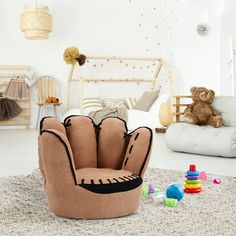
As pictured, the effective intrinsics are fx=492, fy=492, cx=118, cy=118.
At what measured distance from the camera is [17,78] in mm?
6379

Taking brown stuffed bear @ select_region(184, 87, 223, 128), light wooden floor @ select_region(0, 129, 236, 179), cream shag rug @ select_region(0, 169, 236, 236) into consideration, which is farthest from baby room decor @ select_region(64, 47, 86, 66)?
cream shag rug @ select_region(0, 169, 236, 236)

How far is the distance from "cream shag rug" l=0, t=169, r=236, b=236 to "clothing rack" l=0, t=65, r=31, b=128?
4.12 metres

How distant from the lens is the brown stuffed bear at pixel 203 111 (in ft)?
12.5

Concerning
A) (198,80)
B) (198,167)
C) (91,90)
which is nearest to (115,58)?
(91,90)

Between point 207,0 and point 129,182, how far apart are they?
504cm

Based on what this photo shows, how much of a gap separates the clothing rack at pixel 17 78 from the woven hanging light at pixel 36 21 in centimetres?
55

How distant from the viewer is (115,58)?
6.22 m

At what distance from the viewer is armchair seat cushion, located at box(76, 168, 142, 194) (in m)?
1.84

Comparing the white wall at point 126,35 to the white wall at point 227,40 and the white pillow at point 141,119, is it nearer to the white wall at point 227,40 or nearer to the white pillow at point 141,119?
the white wall at point 227,40

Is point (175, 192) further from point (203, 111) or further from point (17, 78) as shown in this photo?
point (17, 78)

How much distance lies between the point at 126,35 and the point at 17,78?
157cm

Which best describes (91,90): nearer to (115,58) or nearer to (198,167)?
(115,58)

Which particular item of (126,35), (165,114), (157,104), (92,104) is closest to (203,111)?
(165,114)

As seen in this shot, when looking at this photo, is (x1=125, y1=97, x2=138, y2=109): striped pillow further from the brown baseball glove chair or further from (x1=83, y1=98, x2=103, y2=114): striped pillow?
the brown baseball glove chair
